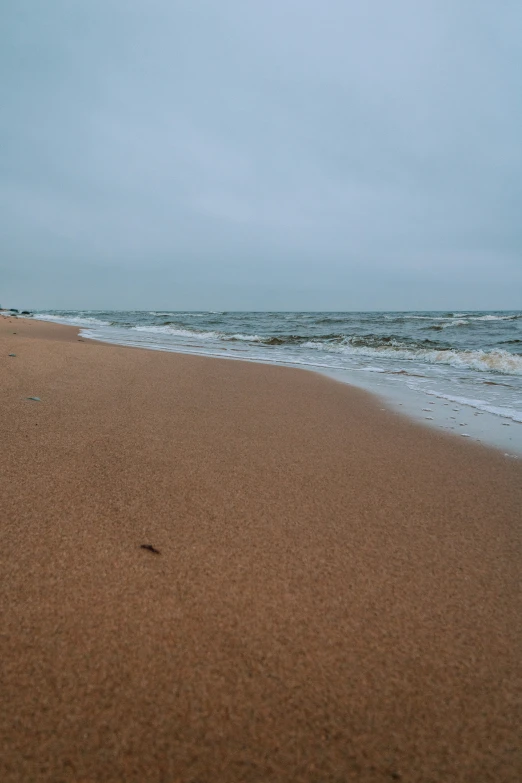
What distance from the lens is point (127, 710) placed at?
2.88 feet

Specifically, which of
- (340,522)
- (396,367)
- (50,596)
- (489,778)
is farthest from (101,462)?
(396,367)

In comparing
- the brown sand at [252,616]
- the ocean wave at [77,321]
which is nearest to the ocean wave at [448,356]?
the brown sand at [252,616]

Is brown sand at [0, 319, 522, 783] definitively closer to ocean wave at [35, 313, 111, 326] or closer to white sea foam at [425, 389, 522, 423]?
white sea foam at [425, 389, 522, 423]

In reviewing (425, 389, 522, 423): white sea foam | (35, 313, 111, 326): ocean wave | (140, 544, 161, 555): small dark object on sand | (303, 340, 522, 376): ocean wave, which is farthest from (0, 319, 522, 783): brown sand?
(35, 313, 111, 326): ocean wave

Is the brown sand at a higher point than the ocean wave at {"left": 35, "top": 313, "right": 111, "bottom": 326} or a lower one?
lower

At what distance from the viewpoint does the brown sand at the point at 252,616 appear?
32.9 inches

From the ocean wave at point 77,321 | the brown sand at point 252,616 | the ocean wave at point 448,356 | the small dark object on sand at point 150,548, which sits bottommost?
the brown sand at point 252,616

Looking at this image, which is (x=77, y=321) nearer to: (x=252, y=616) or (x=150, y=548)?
(x=150, y=548)

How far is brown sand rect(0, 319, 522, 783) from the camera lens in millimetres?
834

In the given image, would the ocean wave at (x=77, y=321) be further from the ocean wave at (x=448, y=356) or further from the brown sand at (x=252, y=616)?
the brown sand at (x=252, y=616)

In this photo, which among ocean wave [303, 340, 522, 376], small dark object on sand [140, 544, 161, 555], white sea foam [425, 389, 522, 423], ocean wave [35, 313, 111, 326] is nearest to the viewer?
small dark object on sand [140, 544, 161, 555]

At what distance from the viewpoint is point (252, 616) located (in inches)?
45.7

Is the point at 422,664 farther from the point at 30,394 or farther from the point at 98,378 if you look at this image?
the point at 98,378

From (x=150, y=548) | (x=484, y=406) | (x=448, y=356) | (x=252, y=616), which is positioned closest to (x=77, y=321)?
(x=448, y=356)
